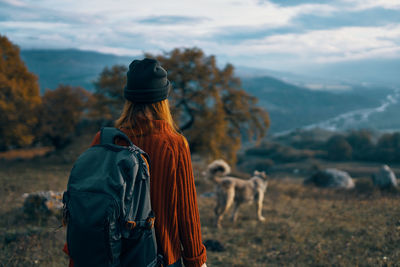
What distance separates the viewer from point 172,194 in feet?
7.44

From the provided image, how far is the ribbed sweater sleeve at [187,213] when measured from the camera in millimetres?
2320

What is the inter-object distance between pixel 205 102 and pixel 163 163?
24190 millimetres

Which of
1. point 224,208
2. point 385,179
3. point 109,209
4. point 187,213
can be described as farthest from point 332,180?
point 109,209

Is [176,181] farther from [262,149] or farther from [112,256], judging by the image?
[262,149]

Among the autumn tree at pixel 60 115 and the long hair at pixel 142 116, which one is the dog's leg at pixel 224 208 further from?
the autumn tree at pixel 60 115

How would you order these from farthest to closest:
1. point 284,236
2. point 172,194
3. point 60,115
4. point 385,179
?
point 60,115
point 385,179
point 284,236
point 172,194

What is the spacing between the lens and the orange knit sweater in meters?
2.28

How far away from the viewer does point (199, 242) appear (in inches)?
93.9

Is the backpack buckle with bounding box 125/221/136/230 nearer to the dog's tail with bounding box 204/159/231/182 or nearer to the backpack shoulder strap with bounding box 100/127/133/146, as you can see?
the backpack shoulder strap with bounding box 100/127/133/146

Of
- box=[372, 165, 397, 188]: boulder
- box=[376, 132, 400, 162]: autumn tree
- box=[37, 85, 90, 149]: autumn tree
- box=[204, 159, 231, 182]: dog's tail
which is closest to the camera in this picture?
box=[204, 159, 231, 182]: dog's tail

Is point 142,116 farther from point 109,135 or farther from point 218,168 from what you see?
point 218,168

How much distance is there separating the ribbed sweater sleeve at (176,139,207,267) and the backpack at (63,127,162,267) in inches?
12.5

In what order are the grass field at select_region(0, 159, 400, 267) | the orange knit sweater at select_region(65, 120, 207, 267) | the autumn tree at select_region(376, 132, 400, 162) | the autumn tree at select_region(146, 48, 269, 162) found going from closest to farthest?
the orange knit sweater at select_region(65, 120, 207, 267) < the grass field at select_region(0, 159, 400, 267) < the autumn tree at select_region(146, 48, 269, 162) < the autumn tree at select_region(376, 132, 400, 162)

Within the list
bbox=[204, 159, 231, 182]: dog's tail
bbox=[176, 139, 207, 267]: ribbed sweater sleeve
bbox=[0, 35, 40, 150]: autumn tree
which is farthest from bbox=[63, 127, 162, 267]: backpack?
bbox=[0, 35, 40, 150]: autumn tree
